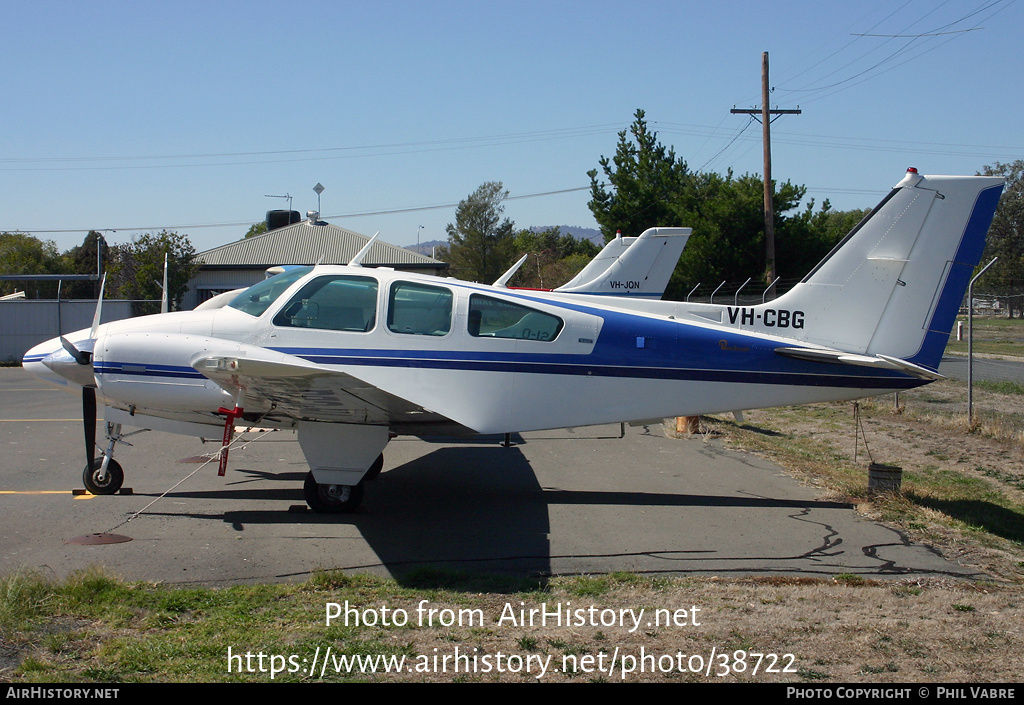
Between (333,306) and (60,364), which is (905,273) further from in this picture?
(60,364)

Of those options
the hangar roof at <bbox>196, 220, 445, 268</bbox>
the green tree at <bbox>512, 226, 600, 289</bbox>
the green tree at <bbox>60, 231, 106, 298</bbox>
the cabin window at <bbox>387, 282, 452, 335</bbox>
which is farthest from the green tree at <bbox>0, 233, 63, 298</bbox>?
the cabin window at <bbox>387, 282, 452, 335</bbox>

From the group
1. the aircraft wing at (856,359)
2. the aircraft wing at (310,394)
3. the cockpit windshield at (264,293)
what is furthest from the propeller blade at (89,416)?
the aircraft wing at (856,359)

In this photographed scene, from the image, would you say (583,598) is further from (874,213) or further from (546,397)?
(874,213)

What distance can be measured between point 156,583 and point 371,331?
9.86 feet

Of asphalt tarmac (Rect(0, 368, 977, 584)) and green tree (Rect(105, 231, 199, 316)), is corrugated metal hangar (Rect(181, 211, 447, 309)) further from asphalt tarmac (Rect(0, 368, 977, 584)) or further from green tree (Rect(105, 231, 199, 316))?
asphalt tarmac (Rect(0, 368, 977, 584))

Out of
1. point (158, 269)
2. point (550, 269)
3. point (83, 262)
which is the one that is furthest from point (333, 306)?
point (83, 262)

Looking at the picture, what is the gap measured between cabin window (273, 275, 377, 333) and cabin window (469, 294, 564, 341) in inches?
40.7

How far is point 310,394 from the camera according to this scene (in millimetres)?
6680

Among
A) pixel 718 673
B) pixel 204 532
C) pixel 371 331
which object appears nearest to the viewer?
pixel 718 673

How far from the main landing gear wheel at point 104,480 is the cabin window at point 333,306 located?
2518mm

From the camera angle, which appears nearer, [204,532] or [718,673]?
[718,673]

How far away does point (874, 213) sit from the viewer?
800 cm

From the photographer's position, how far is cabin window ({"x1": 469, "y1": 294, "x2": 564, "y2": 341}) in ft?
24.8
